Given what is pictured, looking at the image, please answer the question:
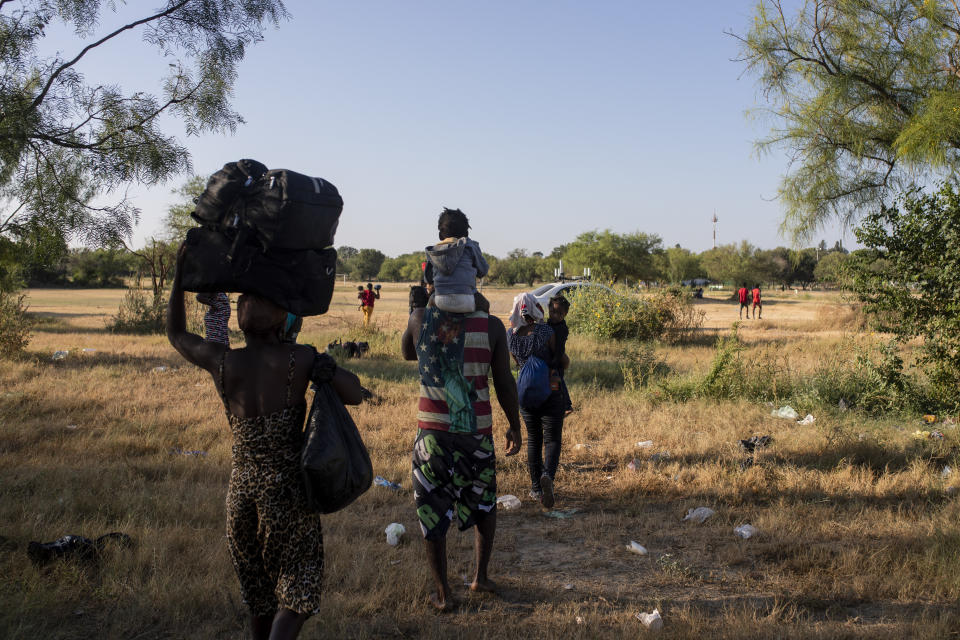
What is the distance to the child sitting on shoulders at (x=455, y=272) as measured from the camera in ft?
11.0

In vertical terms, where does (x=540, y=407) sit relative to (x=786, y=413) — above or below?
above

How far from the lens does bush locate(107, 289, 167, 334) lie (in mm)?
17797

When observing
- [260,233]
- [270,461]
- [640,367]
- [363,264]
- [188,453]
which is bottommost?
[188,453]


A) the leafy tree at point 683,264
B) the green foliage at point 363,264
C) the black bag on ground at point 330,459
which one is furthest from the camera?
the green foliage at point 363,264

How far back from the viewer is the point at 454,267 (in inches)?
132

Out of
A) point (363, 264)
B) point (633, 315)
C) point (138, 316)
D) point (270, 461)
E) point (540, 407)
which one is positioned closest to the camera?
point (270, 461)

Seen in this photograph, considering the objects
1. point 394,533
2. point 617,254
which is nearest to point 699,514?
point 394,533

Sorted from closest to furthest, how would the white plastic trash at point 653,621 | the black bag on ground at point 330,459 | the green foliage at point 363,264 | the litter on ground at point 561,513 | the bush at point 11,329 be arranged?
the black bag on ground at point 330,459
the white plastic trash at point 653,621
the litter on ground at point 561,513
the bush at point 11,329
the green foliage at point 363,264

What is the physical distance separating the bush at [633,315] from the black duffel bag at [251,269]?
13.5 metres

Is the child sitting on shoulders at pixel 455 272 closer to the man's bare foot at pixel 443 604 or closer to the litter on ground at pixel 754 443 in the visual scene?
the man's bare foot at pixel 443 604

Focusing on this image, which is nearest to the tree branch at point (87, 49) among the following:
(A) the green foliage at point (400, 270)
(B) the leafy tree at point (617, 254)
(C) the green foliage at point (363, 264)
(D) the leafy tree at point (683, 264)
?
(B) the leafy tree at point (617, 254)

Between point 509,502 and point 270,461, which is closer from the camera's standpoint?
point 270,461

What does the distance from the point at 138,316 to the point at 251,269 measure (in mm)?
17802

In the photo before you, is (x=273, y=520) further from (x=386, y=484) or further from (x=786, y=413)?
(x=786, y=413)
